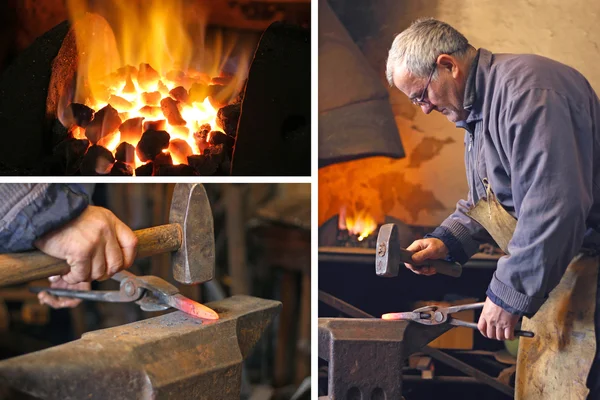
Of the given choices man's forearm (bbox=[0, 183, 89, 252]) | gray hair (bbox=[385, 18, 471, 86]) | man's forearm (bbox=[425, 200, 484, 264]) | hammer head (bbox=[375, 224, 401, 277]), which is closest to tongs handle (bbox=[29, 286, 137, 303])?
man's forearm (bbox=[0, 183, 89, 252])

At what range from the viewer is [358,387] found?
2.17m

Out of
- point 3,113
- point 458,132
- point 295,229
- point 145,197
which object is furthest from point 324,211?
point 3,113

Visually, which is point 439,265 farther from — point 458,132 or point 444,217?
point 458,132

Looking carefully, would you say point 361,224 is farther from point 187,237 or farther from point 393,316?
point 187,237

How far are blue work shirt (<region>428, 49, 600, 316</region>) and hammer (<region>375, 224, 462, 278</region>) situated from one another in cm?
22

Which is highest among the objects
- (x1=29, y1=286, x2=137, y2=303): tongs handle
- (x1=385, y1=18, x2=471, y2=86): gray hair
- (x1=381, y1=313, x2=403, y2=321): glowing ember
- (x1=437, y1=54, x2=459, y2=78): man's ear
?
(x1=385, y1=18, x2=471, y2=86): gray hair

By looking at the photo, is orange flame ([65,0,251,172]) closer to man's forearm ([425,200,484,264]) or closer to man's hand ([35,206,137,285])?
man's hand ([35,206,137,285])

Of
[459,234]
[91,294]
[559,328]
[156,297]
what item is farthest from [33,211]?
[559,328]

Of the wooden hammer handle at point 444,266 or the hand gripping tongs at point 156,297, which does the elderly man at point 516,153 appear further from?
the hand gripping tongs at point 156,297

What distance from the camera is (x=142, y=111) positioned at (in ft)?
7.88

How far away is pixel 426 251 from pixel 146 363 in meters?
1.03

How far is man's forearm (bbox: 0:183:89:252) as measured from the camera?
1913 mm

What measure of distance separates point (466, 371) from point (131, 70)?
5.35 feet

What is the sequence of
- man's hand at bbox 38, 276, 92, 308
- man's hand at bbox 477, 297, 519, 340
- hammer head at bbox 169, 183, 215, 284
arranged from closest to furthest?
man's hand at bbox 477, 297, 519, 340, hammer head at bbox 169, 183, 215, 284, man's hand at bbox 38, 276, 92, 308
